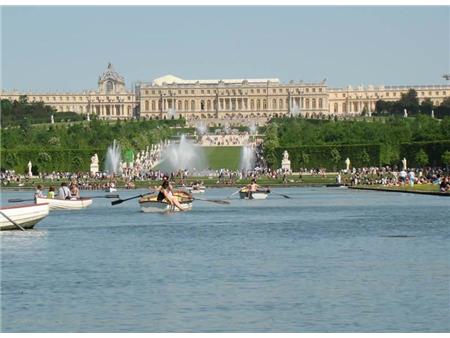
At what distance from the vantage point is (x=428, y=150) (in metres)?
69.6

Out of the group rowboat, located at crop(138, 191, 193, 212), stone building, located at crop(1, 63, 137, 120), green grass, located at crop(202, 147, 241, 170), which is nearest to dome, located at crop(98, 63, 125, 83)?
stone building, located at crop(1, 63, 137, 120)

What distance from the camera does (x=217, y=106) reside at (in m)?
154

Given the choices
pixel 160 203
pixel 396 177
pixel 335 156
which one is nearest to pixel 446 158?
pixel 396 177

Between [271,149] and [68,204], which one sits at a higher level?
[271,149]

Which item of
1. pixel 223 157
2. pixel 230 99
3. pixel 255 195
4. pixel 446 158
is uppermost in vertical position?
pixel 230 99

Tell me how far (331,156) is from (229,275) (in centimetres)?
5686

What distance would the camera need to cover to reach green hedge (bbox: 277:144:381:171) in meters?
74.2

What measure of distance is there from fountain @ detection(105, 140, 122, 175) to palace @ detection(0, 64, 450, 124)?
69786mm

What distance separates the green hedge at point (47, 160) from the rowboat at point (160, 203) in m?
40.7

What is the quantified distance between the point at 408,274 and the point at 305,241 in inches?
231

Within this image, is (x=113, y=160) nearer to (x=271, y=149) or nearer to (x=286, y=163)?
(x=271, y=149)

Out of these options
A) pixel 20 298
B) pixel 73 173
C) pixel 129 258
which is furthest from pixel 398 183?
pixel 20 298
